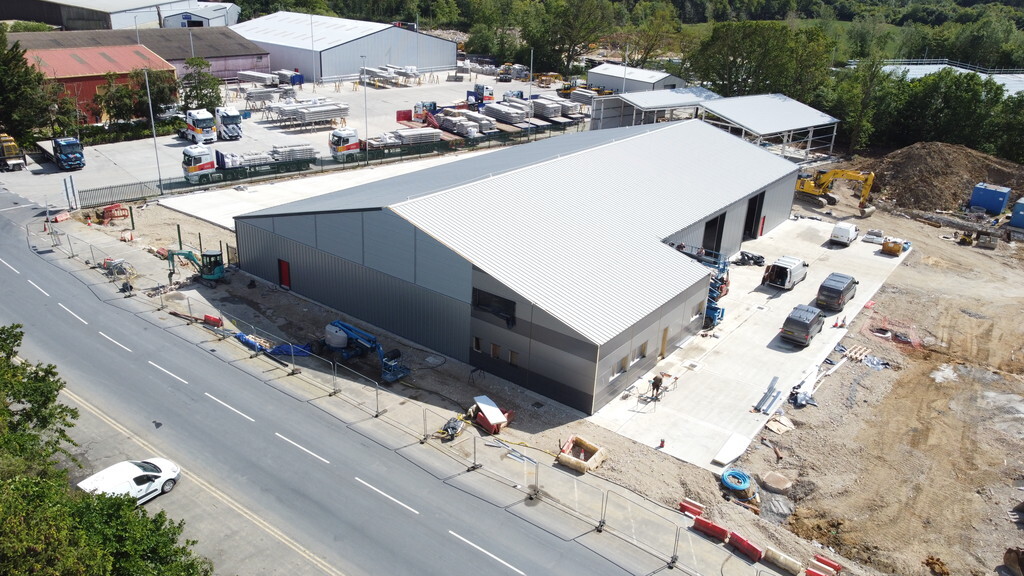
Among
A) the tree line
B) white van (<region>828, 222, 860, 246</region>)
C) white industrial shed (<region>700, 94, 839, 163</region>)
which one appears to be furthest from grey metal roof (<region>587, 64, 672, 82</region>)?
the tree line

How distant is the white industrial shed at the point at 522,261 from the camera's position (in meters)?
31.6

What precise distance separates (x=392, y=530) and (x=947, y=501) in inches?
777

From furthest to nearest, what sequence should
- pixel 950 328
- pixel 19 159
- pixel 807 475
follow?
pixel 19 159
pixel 950 328
pixel 807 475

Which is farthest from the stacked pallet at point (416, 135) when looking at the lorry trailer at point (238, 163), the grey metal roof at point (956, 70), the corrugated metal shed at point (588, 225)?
the grey metal roof at point (956, 70)

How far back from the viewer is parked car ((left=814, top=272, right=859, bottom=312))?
1631 inches

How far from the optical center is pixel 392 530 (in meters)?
24.0

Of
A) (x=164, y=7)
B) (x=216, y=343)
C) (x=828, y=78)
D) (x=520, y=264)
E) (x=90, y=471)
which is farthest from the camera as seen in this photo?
(x=164, y=7)

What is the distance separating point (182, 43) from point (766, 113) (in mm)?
69826

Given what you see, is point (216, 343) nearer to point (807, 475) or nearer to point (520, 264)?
point (520, 264)

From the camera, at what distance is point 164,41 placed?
91.9 metres

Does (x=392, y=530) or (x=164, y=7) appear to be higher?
(x=164, y=7)

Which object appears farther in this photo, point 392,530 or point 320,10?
point 320,10

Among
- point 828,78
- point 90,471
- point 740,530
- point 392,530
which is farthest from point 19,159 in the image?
point 828,78

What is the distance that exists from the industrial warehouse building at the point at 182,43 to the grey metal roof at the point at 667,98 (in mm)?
50453
